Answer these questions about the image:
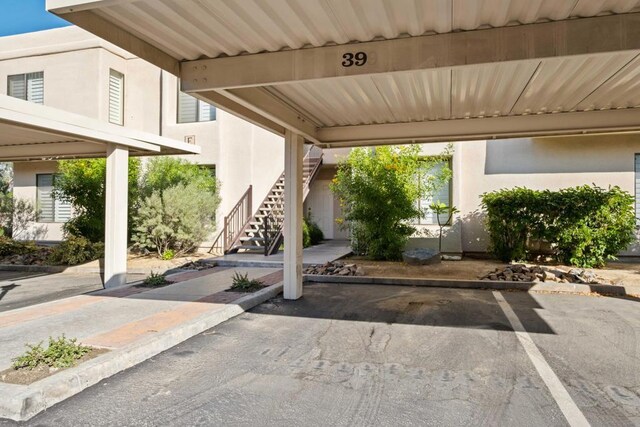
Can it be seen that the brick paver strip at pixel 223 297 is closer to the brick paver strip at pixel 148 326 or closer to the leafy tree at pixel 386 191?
the brick paver strip at pixel 148 326

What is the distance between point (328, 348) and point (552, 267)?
7389 mm

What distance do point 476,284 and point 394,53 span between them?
18.6 feet

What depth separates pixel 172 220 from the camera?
39.6 feet

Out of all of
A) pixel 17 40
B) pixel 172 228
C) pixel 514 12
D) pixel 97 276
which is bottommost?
pixel 97 276

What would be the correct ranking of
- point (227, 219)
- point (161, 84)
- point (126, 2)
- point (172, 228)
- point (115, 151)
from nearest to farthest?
point (126, 2), point (115, 151), point (172, 228), point (227, 219), point (161, 84)

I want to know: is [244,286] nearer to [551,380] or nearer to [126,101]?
[551,380]

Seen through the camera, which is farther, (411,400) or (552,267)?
(552,267)

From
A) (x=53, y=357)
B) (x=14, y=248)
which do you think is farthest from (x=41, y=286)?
(x=53, y=357)

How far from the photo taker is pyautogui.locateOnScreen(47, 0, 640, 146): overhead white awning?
3.69m

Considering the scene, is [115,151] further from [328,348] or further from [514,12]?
[514,12]

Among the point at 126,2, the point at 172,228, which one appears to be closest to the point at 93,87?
the point at 172,228

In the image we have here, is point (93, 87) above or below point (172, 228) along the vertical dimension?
above

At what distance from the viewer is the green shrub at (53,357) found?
3.86 m

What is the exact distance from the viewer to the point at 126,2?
10.9ft
